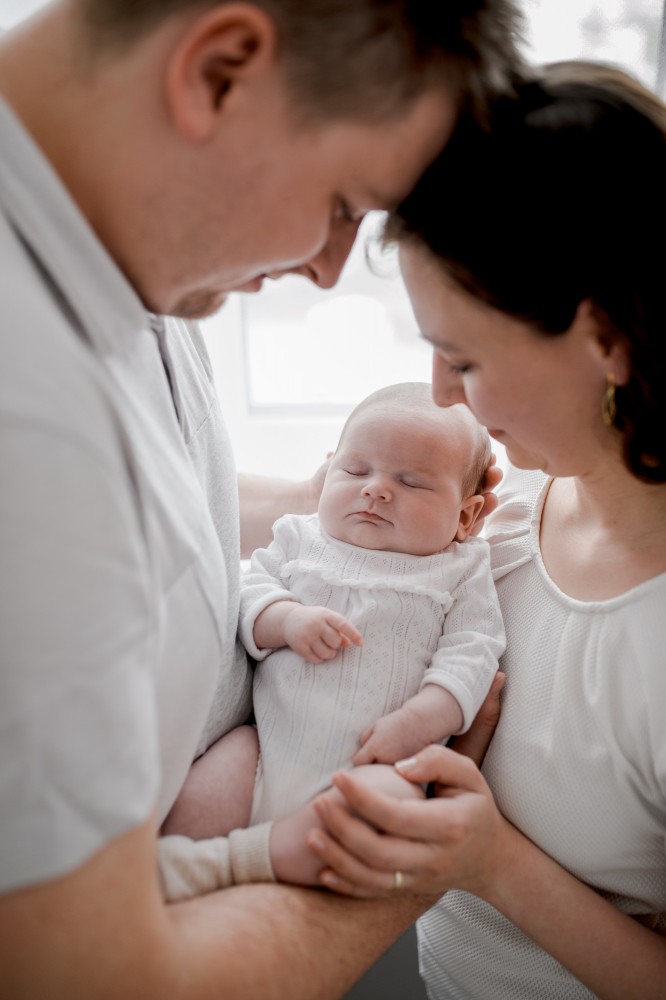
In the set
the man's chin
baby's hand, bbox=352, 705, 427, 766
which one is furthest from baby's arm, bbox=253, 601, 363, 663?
the man's chin

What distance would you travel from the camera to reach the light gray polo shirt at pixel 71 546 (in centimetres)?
62

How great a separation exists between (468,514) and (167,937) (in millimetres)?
849

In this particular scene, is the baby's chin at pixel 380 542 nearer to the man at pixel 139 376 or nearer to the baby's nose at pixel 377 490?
the baby's nose at pixel 377 490

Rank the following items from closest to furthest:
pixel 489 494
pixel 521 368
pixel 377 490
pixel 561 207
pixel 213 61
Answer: pixel 213 61, pixel 561 207, pixel 521 368, pixel 377 490, pixel 489 494


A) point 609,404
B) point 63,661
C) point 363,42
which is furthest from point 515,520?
point 63,661

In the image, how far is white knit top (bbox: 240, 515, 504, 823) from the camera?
3.70ft

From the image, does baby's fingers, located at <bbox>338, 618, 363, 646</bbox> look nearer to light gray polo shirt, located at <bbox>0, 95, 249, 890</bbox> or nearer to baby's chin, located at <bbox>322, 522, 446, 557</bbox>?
baby's chin, located at <bbox>322, 522, 446, 557</bbox>

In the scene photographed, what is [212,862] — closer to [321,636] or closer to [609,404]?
[321,636]

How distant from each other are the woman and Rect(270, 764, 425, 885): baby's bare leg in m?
0.02

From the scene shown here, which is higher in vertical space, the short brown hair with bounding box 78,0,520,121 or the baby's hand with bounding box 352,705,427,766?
the short brown hair with bounding box 78,0,520,121

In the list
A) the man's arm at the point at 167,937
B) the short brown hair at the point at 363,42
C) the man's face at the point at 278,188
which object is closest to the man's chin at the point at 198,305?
the man's face at the point at 278,188

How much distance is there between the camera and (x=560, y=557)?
4.08ft

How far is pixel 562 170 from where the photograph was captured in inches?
35.7

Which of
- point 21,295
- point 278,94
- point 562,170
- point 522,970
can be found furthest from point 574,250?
point 522,970
